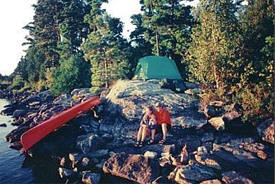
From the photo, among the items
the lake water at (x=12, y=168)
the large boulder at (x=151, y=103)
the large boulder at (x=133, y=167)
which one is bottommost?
the lake water at (x=12, y=168)

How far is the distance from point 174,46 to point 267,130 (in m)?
19.0

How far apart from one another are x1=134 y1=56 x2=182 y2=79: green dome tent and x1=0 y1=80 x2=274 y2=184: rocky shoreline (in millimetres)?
6587

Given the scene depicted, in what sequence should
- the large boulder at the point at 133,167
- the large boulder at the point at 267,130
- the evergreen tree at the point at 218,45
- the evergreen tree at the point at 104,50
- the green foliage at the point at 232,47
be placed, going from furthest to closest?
the evergreen tree at the point at 104,50
the evergreen tree at the point at 218,45
the green foliage at the point at 232,47
the large boulder at the point at 267,130
the large boulder at the point at 133,167

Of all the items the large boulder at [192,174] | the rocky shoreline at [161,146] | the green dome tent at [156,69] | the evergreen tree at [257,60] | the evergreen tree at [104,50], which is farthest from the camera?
the evergreen tree at [104,50]

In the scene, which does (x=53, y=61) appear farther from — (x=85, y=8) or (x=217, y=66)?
(x=217, y=66)

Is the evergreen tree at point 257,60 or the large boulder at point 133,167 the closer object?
the large boulder at point 133,167

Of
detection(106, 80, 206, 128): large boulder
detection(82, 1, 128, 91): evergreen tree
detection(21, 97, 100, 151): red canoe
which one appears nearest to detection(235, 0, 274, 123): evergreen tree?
detection(106, 80, 206, 128): large boulder

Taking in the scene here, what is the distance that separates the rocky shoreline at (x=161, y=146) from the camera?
35.3ft

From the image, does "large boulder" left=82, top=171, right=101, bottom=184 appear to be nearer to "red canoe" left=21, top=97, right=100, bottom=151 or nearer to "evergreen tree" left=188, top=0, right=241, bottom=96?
"red canoe" left=21, top=97, right=100, bottom=151

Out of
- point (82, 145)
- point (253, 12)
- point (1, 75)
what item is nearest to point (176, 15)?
point (253, 12)

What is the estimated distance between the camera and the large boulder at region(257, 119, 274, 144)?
1289 cm

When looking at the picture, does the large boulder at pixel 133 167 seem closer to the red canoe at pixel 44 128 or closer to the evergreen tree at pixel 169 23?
the red canoe at pixel 44 128

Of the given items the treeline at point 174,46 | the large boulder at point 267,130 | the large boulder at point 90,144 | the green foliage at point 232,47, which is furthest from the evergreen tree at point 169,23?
the large boulder at point 90,144

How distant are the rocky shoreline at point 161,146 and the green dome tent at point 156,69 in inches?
259
